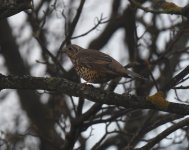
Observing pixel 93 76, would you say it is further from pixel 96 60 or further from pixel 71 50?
pixel 71 50

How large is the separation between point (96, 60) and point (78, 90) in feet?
5.01

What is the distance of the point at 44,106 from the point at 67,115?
153 centimetres

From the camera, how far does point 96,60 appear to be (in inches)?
294

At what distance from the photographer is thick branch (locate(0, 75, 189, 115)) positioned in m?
5.88

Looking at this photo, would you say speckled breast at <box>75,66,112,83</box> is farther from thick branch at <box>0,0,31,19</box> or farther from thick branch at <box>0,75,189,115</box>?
thick branch at <box>0,0,31,19</box>

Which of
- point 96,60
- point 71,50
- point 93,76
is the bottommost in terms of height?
point 93,76

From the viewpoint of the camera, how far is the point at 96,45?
11477 mm

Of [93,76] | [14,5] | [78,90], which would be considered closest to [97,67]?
[93,76]

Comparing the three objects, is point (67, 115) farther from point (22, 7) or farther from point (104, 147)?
point (22, 7)

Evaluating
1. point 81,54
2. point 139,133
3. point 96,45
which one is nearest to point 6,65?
point 96,45

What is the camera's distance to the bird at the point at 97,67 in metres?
6.91

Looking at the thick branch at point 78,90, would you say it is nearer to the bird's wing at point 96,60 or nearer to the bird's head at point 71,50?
the bird's wing at point 96,60

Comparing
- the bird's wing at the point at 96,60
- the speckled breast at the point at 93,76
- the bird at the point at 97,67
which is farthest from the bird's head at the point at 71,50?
the speckled breast at the point at 93,76

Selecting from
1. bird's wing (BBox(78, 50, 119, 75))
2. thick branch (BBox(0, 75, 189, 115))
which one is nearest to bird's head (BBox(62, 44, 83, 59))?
bird's wing (BBox(78, 50, 119, 75))
